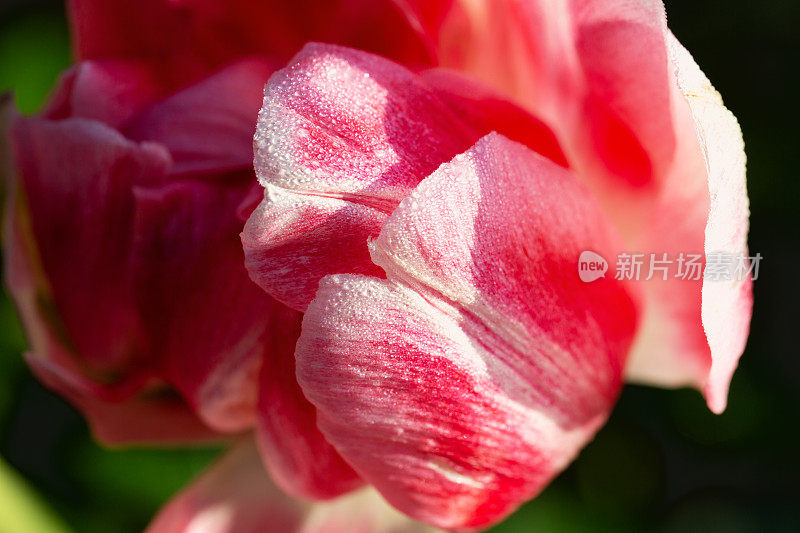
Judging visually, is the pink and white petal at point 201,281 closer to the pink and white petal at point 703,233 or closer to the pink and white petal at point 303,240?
the pink and white petal at point 303,240

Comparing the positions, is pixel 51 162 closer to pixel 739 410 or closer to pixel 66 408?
pixel 66 408

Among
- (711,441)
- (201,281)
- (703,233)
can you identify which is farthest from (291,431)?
(711,441)

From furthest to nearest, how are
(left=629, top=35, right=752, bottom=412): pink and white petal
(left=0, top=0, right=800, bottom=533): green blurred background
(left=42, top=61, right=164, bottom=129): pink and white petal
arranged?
(left=0, top=0, right=800, bottom=533): green blurred background
(left=42, top=61, right=164, bottom=129): pink and white petal
(left=629, top=35, right=752, bottom=412): pink and white petal

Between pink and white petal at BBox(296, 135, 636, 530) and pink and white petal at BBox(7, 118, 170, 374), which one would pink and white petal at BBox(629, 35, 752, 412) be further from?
pink and white petal at BBox(7, 118, 170, 374)

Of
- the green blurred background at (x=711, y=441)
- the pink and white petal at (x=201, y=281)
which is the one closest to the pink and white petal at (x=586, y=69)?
the pink and white petal at (x=201, y=281)

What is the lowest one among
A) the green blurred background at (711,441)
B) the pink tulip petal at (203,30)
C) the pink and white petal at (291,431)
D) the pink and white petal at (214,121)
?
the green blurred background at (711,441)

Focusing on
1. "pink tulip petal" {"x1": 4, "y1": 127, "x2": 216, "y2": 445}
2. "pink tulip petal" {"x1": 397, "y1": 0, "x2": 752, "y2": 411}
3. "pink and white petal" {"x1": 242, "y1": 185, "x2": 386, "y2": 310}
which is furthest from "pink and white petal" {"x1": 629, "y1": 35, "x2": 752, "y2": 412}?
"pink tulip petal" {"x1": 4, "y1": 127, "x2": 216, "y2": 445}
